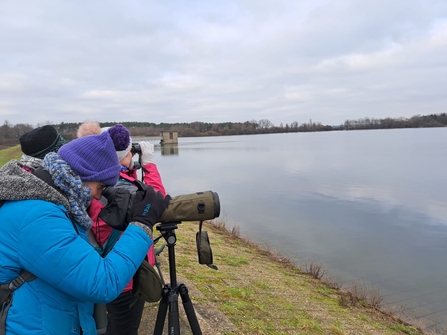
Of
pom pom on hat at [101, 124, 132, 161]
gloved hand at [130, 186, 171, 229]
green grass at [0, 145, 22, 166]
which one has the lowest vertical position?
green grass at [0, 145, 22, 166]

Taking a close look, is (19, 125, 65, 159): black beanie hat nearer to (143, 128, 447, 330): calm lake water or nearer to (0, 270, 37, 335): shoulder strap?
(0, 270, 37, 335): shoulder strap

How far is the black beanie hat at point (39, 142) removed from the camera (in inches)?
61.5

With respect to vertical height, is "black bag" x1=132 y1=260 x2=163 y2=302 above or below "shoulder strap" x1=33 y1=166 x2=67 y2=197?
below

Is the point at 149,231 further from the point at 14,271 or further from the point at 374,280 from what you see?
the point at 374,280

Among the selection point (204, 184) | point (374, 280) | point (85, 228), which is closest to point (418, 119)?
→ point (204, 184)

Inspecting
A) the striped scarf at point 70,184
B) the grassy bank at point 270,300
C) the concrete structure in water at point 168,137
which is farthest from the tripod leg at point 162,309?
the concrete structure in water at point 168,137

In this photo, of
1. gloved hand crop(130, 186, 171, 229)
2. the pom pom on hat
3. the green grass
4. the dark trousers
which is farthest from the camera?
the green grass

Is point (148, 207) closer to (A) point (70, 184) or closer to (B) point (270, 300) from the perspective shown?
(A) point (70, 184)

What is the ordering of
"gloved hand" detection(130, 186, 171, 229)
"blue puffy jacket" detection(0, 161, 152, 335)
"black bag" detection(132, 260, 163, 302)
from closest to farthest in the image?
"blue puffy jacket" detection(0, 161, 152, 335) → "gloved hand" detection(130, 186, 171, 229) → "black bag" detection(132, 260, 163, 302)

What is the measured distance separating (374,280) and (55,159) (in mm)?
7054

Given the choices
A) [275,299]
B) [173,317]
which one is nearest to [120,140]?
[173,317]

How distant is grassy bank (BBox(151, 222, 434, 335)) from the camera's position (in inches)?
141

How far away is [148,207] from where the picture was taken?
1.38m

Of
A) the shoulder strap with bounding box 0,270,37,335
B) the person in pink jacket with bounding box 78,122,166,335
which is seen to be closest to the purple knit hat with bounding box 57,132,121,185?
the person in pink jacket with bounding box 78,122,166,335
